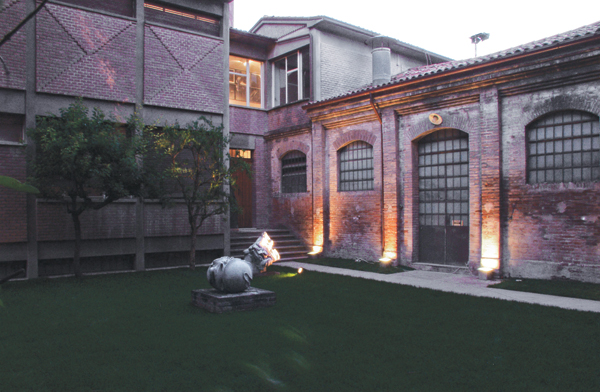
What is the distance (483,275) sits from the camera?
1087 cm

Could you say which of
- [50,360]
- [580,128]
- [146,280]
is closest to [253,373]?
[50,360]

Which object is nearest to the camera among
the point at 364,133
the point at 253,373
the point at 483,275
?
the point at 253,373

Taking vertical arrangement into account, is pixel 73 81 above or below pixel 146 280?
above

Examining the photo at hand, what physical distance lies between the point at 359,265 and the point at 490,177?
470cm

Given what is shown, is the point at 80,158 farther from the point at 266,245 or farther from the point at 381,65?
the point at 381,65

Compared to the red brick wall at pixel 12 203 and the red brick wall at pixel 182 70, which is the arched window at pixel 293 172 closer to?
the red brick wall at pixel 182 70

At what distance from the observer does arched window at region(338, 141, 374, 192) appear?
572 inches

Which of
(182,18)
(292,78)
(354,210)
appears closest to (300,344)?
(354,210)

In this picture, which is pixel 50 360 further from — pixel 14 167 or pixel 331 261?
pixel 331 261

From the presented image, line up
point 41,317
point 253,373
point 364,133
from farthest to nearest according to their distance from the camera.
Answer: point 364,133 → point 41,317 → point 253,373

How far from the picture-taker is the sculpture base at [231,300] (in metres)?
7.45

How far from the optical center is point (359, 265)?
13.7m

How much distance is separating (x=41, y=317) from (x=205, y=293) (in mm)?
2606

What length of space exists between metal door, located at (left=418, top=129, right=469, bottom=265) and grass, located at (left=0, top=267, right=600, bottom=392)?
3.67 meters
